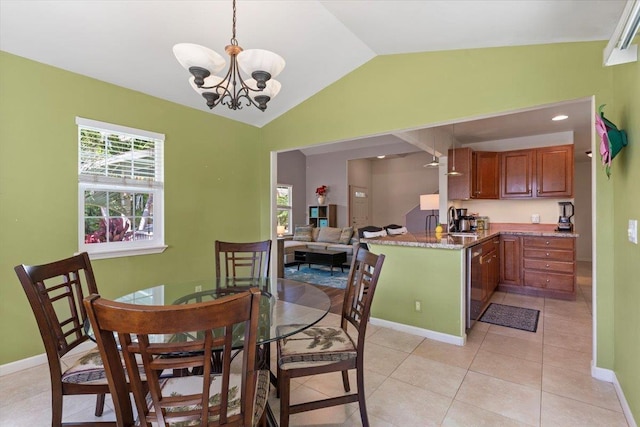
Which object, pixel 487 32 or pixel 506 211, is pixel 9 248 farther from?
pixel 506 211

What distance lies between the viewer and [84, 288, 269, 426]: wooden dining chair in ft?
2.91

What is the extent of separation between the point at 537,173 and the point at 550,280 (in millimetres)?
1648

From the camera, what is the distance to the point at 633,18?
1.26 meters

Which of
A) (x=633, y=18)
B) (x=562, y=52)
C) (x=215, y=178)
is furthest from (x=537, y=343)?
(x=215, y=178)

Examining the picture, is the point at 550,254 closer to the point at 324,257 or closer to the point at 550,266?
the point at 550,266

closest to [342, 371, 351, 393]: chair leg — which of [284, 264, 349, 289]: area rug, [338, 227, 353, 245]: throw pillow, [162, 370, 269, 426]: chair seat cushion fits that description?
[162, 370, 269, 426]: chair seat cushion

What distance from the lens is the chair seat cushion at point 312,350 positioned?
1653 millimetres

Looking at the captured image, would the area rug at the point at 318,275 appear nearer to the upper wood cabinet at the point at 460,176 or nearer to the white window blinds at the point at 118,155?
the upper wood cabinet at the point at 460,176

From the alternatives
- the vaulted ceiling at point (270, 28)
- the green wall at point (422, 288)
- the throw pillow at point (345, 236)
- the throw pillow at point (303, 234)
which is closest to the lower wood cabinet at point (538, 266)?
the green wall at point (422, 288)

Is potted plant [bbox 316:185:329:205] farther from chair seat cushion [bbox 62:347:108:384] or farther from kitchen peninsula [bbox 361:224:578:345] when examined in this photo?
chair seat cushion [bbox 62:347:108:384]

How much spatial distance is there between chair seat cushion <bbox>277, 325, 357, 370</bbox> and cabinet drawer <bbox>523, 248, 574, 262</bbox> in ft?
12.7

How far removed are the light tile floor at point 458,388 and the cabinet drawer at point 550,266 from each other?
149 centimetres

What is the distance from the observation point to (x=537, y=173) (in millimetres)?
4777

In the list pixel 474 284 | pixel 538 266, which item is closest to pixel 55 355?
pixel 474 284
